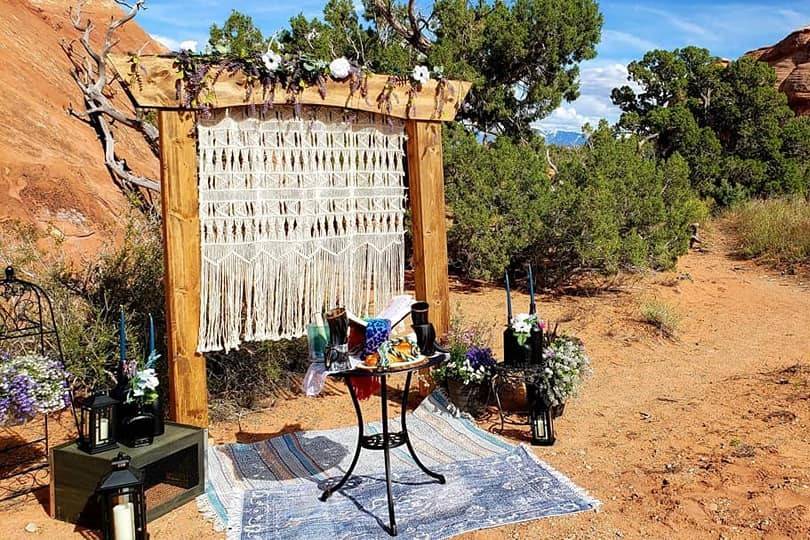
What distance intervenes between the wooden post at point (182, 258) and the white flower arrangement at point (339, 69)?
88 centimetres

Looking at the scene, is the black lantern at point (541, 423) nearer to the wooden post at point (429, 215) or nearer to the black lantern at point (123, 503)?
the wooden post at point (429, 215)

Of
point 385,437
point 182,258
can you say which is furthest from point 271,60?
point 385,437

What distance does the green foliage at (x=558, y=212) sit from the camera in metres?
8.27

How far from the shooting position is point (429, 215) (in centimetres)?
498

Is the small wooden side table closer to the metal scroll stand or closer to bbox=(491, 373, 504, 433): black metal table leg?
the metal scroll stand

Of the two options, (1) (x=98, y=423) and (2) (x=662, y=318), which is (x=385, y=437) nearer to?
(1) (x=98, y=423)

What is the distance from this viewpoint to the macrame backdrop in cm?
421

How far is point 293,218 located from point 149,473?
5.47 feet

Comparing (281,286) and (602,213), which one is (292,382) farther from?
(602,213)

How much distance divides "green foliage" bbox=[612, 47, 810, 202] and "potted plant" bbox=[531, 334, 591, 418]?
35.6 feet

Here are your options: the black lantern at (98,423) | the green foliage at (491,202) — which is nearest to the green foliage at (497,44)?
the green foliage at (491,202)

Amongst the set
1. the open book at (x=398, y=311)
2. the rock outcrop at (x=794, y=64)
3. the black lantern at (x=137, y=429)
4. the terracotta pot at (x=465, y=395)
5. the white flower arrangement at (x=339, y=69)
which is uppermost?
the rock outcrop at (x=794, y=64)

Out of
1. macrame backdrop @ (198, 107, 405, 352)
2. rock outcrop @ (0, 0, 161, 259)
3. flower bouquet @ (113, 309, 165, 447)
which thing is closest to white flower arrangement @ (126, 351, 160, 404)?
flower bouquet @ (113, 309, 165, 447)

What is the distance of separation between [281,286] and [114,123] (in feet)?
30.5
